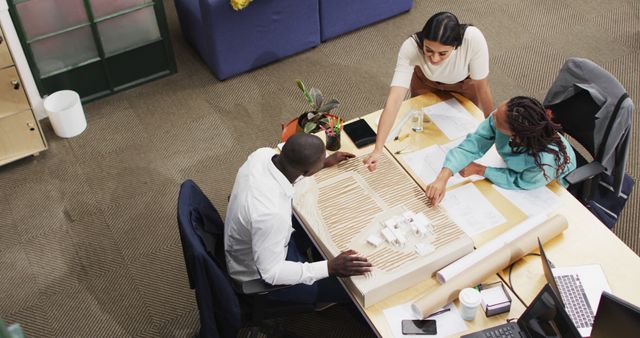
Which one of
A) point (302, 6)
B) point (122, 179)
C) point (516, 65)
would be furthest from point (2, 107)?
point (516, 65)

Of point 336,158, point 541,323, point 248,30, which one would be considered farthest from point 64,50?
point 541,323

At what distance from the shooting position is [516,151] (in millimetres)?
2635

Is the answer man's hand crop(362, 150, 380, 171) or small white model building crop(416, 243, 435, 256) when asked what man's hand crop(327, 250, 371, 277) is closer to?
small white model building crop(416, 243, 435, 256)

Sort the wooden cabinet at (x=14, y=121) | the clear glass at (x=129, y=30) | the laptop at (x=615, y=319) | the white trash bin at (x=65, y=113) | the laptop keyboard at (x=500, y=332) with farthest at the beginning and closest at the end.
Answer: the clear glass at (x=129, y=30)
the white trash bin at (x=65, y=113)
the wooden cabinet at (x=14, y=121)
the laptop keyboard at (x=500, y=332)
the laptop at (x=615, y=319)

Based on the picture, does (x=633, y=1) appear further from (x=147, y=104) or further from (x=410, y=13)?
(x=147, y=104)

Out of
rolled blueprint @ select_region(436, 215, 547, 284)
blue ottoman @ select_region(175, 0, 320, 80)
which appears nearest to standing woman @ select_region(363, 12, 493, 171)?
rolled blueprint @ select_region(436, 215, 547, 284)

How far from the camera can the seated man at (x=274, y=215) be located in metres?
2.28

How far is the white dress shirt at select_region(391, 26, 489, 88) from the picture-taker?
292cm

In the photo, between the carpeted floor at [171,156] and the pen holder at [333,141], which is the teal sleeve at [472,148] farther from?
the carpeted floor at [171,156]

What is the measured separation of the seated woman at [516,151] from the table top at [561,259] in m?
0.08

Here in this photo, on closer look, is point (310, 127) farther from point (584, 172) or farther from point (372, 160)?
point (584, 172)

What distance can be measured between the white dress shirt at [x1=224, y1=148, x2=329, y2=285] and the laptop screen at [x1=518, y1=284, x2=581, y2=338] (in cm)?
73

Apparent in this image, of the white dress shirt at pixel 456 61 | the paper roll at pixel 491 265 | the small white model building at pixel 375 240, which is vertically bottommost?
the paper roll at pixel 491 265

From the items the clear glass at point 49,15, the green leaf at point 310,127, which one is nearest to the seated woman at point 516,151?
the green leaf at point 310,127
